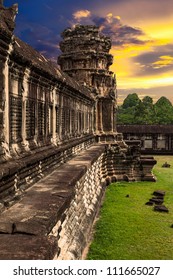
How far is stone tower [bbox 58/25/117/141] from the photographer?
75.6 ft

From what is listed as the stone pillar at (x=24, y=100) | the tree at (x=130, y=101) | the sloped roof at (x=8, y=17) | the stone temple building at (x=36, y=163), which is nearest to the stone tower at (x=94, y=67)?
the stone temple building at (x=36, y=163)

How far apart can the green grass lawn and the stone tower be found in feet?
26.3

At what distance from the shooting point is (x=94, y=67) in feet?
76.1

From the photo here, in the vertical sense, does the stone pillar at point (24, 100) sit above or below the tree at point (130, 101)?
below

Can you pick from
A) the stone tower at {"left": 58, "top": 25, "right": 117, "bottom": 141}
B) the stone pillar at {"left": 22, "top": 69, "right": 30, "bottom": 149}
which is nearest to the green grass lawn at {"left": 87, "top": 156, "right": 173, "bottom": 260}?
the stone pillar at {"left": 22, "top": 69, "right": 30, "bottom": 149}

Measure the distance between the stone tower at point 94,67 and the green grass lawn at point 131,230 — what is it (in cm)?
802

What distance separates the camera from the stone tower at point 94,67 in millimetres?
23031

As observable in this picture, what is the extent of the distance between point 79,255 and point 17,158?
293cm

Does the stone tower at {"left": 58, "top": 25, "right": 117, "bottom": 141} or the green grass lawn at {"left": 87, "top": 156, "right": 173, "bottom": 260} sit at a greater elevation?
the stone tower at {"left": 58, "top": 25, "right": 117, "bottom": 141}

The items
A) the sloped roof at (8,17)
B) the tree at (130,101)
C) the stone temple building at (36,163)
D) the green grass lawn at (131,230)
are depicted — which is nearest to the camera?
the stone temple building at (36,163)

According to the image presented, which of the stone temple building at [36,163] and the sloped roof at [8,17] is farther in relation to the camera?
the sloped roof at [8,17]

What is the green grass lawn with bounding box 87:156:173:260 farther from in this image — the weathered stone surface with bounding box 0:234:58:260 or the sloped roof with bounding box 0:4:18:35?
the sloped roof with bounding box 0:4:18:35

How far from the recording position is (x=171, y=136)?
40.7 metres

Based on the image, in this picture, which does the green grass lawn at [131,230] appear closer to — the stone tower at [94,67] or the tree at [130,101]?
the stone tower at [94,67]
